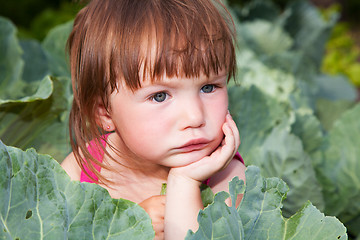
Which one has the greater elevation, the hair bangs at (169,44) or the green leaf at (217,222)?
the hair bangs at (169,44)

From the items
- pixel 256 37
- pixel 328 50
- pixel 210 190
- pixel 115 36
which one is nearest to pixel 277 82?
pixel 256 37

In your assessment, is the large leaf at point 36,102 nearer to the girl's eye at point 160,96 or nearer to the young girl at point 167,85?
the young girl at point 167,85

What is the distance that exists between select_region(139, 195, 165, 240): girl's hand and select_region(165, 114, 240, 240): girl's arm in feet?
0.31

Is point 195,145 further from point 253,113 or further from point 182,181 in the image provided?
point 253,113

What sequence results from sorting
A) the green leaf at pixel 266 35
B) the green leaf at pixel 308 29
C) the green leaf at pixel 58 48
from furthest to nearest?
1. the green leaf at pixel 308 29
2. the green leaf at pixel 266 35
3. the green leaf at pixel 58 48

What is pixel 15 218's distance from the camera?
1088mm

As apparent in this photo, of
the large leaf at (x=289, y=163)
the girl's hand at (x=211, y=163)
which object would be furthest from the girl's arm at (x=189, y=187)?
the large leaf at (x=289, y=163)

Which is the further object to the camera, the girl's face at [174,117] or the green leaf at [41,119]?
the green leaf at [41,119]

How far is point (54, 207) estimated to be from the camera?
3.72ft

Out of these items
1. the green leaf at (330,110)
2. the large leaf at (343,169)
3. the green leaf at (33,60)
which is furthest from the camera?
the green leaf at (330,110)

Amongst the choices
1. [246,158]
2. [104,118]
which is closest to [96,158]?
[104,118]

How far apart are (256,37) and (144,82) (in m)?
2.52

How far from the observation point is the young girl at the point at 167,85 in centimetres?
121

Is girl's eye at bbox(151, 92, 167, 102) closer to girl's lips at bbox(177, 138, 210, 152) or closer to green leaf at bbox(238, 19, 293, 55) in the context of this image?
girl's lips at bbox(177, 138, 210, 152)
